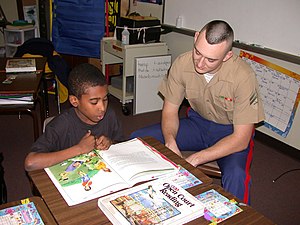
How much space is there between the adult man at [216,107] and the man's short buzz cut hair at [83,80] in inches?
19.4

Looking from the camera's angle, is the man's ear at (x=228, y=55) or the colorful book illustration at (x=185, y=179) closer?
the colorful book illustration at (x=185, y=179)

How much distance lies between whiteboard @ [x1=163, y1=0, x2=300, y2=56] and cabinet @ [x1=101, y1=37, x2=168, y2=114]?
18.4 inches

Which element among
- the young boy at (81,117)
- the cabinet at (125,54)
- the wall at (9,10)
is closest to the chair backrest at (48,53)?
the cabinet at (125,54)

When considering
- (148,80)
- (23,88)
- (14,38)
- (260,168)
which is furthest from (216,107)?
(14,38)

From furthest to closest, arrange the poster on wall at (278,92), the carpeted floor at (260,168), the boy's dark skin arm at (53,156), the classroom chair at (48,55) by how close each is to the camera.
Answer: the classroom chair at (48,55) → the poster on wall at (278,92) → the carpeted floor at (260,168) → the boy's dark skin arm at (53,156)

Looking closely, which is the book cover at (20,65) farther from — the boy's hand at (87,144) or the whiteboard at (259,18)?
the whiteboard at (259,18)

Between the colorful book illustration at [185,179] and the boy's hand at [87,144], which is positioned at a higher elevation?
the boy's hand at [87,144]

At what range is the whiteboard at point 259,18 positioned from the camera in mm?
2635

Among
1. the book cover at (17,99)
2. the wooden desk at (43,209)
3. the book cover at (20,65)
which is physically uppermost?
the book cover at (20,65)

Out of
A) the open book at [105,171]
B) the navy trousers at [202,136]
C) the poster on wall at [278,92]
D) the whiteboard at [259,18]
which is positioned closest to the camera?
the open book at [105,171]

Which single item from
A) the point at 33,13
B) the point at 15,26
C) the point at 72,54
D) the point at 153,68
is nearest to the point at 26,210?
the point at 153,68

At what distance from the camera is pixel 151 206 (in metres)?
1.04

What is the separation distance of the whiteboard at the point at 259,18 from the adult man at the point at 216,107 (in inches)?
38.9

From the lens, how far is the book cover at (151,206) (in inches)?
38.7
